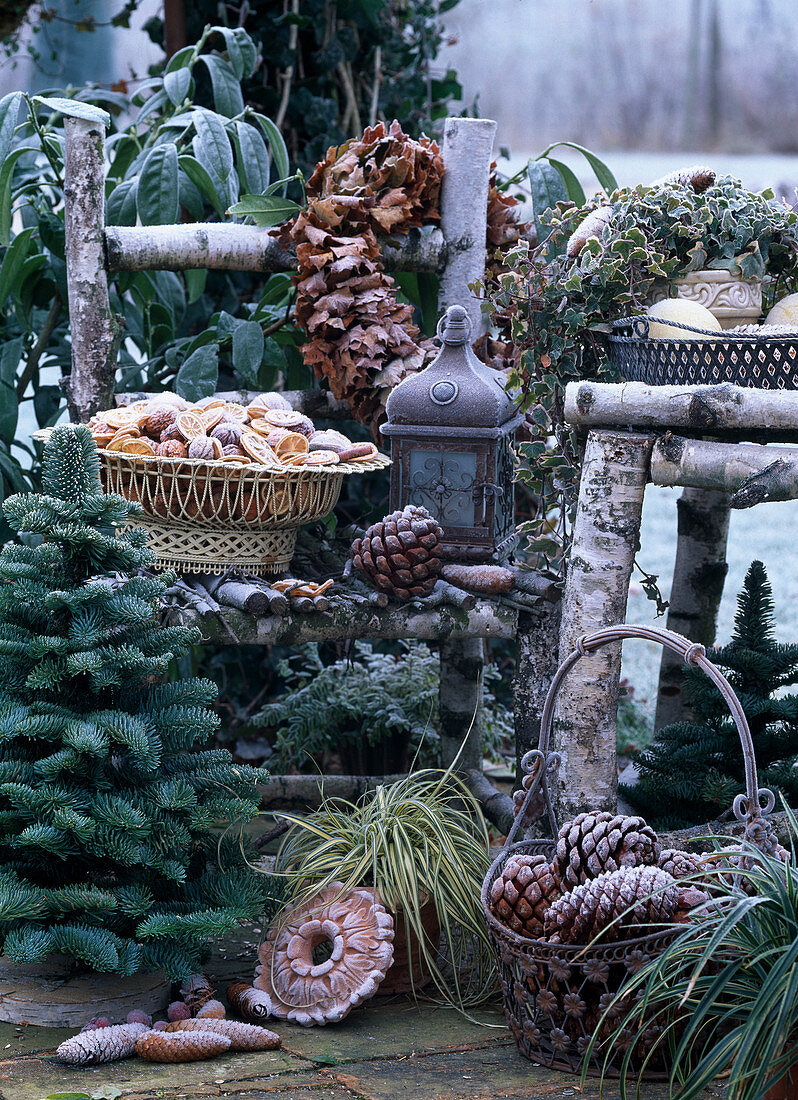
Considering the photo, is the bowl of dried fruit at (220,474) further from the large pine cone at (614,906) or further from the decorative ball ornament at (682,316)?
the large pine cone at (614,906)

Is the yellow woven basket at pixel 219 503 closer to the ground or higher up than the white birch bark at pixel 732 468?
closer to the ground

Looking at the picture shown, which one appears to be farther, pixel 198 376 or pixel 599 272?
pixel 198 376

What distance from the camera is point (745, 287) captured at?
1.86 meters

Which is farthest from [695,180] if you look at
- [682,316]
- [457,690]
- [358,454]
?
[457,690]

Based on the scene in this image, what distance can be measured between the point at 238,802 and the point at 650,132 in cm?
310

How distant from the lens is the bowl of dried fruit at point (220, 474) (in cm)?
183

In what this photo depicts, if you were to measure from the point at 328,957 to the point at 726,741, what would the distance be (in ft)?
2.45

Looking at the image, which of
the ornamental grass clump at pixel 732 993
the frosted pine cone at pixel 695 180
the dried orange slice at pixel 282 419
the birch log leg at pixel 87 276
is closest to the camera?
the ornamental grass clump at pixel 732 993

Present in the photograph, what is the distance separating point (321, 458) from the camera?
1911mm

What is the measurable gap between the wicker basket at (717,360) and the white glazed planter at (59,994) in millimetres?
1137

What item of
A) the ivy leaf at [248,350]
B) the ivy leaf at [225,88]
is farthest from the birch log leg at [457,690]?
the ivy leaf at [225,88]

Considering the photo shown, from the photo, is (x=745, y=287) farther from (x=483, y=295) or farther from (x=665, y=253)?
(x=483, y=295)

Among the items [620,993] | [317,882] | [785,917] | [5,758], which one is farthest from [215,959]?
[785,917]

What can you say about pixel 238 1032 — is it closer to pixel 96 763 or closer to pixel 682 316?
pixel 96 763
